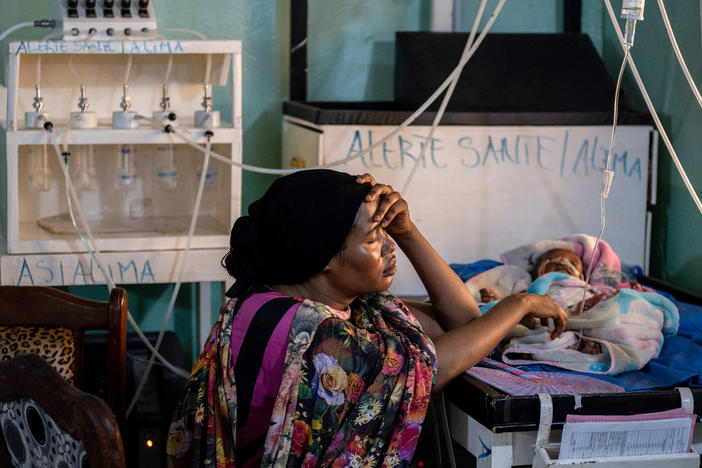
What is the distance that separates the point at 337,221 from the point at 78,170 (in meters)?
1.34

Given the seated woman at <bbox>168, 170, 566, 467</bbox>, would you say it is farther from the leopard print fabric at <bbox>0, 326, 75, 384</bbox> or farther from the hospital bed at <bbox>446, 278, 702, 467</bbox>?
the leopard print fabric at <bbox>0, 326, 75, 384</bbox>

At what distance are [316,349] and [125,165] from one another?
1.44 meters

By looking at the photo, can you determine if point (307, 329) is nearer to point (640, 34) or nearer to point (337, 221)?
point (337, 221)

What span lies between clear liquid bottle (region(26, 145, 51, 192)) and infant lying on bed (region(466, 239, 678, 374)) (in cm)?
135

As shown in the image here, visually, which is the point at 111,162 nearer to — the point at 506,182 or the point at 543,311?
the point at 506,182

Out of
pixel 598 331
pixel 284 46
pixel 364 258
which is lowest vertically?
pixel 598 331

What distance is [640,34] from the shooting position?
2.67 meters

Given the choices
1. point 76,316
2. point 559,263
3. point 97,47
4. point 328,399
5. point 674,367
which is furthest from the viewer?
point 97,47

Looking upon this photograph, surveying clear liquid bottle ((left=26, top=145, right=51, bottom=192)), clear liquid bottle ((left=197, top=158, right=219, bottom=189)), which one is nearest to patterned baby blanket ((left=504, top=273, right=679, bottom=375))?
clear liquid bottle ((left=197, top=158, right=219, bottom=189))

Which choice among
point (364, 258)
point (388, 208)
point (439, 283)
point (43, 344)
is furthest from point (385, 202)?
point (43, 344)

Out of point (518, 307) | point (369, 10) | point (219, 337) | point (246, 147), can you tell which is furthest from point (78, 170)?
point (518, 307)

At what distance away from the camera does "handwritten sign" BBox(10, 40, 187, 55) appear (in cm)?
226

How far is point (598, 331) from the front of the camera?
1.77m

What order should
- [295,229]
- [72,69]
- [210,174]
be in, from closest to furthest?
[295,229], [72,69], [210,174]
